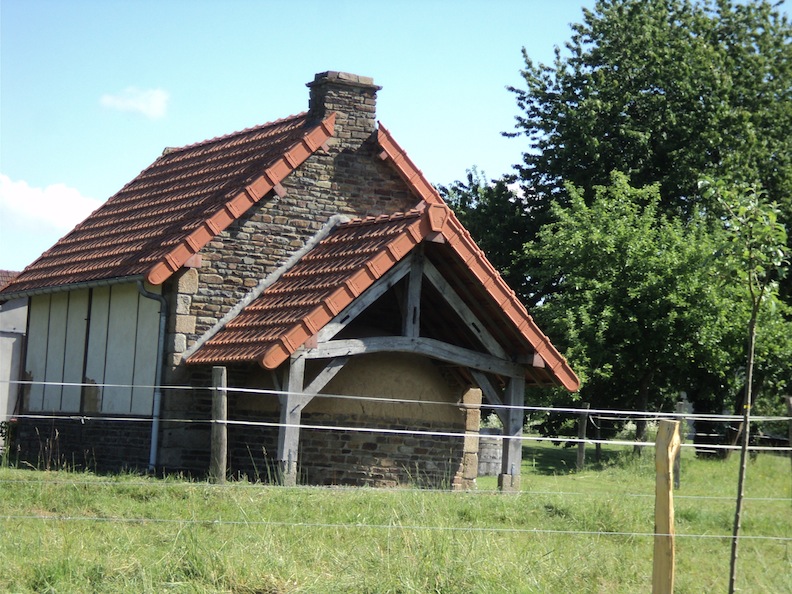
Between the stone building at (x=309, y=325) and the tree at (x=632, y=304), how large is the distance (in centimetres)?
860

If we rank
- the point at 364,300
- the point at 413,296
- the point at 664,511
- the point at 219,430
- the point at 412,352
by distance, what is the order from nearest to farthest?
the point at 664,511
the point at 219,430
the point at 364,300
the point at 413,296
the point at 412,352

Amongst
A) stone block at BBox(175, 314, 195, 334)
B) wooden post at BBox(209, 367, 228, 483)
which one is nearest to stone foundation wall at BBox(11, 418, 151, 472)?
stone block at BBox(175, 314, 195, 334)

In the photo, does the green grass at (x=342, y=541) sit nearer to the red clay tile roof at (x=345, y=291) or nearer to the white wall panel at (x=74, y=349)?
the red clay tile roof at (x=345, y=291)

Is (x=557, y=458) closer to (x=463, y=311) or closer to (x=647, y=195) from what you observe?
(x=647, y=195)

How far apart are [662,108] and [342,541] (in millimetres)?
25545

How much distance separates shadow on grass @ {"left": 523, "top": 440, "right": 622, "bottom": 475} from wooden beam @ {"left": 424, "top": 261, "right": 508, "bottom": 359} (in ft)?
13.6

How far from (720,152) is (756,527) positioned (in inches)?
786

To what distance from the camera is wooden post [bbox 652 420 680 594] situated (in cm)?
841

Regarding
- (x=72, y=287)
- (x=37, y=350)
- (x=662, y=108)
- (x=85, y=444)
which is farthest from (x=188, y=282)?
(x=662, y=108)

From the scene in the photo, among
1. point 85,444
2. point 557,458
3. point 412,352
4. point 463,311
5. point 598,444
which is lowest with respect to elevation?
point 557,458

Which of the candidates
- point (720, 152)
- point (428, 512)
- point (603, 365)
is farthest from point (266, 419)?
point (720, 152)

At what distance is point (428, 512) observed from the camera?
38.4 feet

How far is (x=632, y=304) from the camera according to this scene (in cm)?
2714

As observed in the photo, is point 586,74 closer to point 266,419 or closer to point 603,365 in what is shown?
point 603,365
